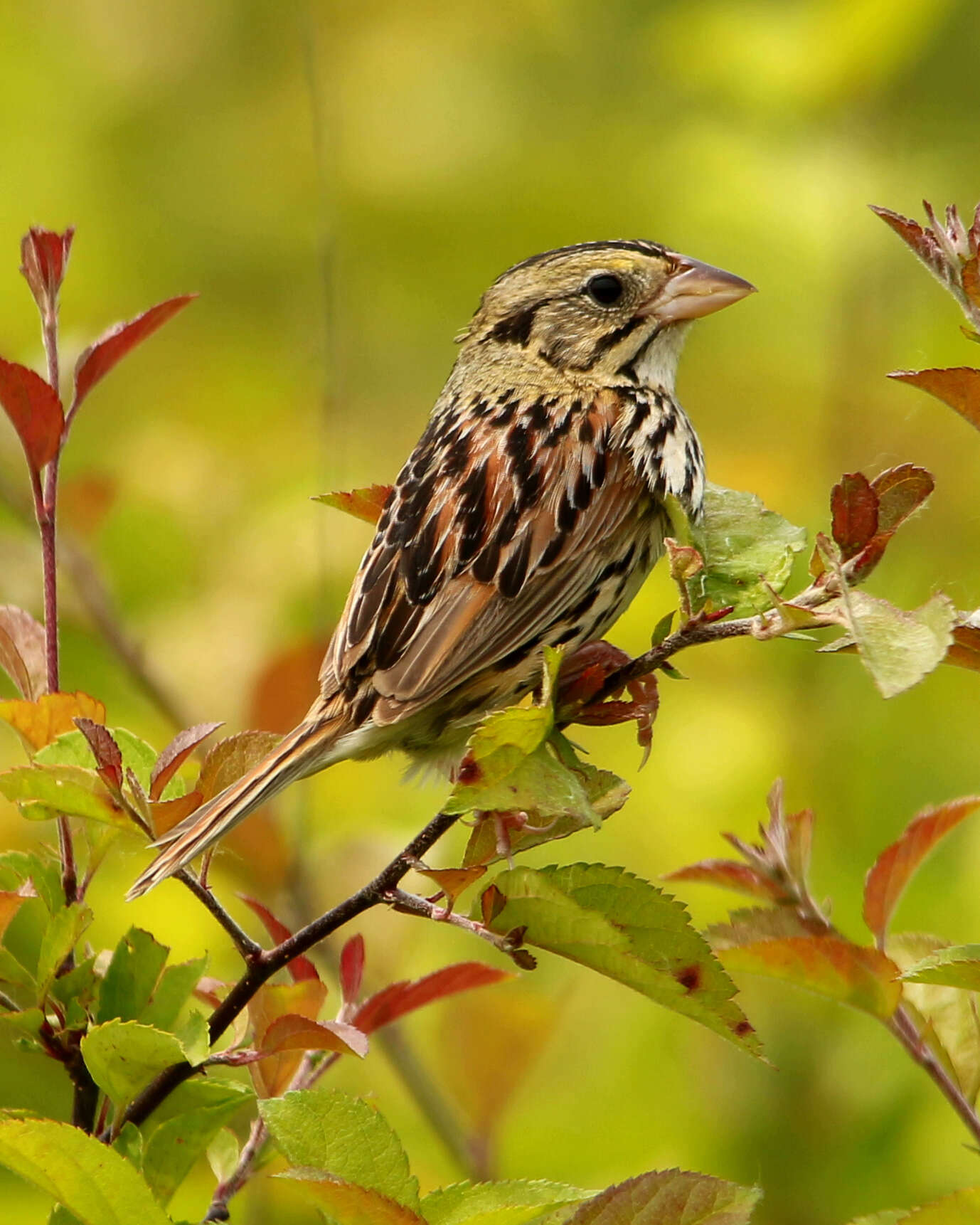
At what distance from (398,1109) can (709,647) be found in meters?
1.23

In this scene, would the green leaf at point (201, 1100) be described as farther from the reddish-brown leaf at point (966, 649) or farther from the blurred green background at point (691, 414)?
the reddish-brown leaf at point (966, 649)

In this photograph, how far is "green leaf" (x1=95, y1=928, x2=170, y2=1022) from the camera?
1495 millimetres

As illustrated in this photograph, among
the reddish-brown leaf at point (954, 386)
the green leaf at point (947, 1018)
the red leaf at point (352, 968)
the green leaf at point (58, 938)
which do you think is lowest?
the green leaf at point (947, 1018)

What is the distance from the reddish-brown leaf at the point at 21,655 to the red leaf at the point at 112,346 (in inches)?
8.8

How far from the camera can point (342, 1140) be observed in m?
1.25

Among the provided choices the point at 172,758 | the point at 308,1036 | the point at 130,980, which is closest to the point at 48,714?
the point at 172,758

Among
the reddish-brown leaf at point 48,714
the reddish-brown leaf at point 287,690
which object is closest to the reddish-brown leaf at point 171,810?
the reddish-brown leaf at point 48,714

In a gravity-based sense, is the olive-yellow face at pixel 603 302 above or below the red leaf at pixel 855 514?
above

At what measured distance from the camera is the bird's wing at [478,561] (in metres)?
2.11

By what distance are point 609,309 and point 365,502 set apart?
0.98m

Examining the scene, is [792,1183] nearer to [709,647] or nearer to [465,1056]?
[465,1056]

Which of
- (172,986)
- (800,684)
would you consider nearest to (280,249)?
(800,684)

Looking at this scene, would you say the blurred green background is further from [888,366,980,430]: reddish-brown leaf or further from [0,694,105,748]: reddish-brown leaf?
[888,366,980,430]: reddish-brown leaf

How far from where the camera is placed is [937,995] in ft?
5.44
